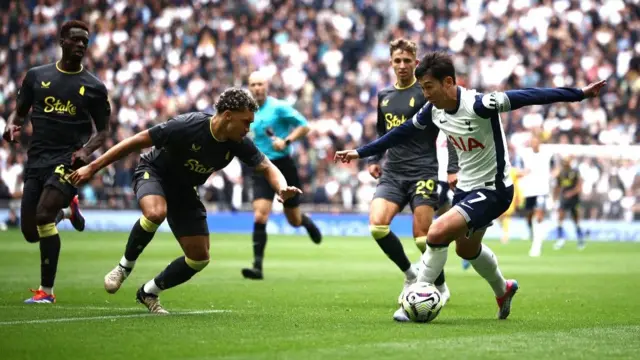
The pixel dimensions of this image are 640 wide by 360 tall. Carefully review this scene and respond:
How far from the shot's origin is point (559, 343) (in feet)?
26.9

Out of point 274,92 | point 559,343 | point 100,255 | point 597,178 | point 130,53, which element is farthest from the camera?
point 130,53

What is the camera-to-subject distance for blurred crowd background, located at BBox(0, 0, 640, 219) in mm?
32812

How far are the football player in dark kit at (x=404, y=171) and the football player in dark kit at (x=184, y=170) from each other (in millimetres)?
2123

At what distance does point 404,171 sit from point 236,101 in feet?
10.1

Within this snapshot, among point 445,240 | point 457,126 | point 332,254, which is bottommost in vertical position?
point 332,254

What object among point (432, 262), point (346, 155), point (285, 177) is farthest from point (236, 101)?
point (285, 177)

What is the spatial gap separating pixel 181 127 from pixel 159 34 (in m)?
30.1

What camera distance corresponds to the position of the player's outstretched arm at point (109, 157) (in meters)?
9.50

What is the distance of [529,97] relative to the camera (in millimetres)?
9289

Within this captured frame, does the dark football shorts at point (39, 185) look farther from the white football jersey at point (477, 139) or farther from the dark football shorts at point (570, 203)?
the dark football shorts at point (570, 203)

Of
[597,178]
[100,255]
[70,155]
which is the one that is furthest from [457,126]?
[597,178]

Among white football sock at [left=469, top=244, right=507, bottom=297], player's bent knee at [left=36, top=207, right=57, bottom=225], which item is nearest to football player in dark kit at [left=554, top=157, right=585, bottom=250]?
white football sock at [left=469, top=244, right=507, bottom=297]

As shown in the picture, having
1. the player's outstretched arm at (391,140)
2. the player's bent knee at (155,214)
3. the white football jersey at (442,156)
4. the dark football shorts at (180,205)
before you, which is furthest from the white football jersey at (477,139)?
the white football jersey at (442,156)

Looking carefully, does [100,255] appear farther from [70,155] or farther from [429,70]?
[429,70]
